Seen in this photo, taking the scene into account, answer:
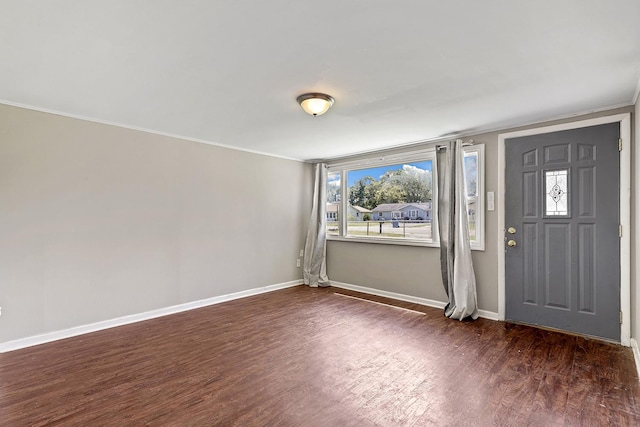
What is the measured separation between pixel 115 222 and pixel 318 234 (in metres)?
3.11

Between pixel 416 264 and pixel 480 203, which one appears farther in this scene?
pixel 416 264

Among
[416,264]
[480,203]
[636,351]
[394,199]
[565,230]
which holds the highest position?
[394,199]

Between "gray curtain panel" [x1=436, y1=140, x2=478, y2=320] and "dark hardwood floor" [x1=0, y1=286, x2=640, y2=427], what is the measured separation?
26cm

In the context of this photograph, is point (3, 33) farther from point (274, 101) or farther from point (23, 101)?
point (274, 101)

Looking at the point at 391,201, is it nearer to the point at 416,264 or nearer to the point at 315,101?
the point at 416,264

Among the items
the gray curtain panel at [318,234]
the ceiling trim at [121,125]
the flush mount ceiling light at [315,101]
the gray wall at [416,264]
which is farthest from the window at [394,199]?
the flush mount ceiling light at [315,101]

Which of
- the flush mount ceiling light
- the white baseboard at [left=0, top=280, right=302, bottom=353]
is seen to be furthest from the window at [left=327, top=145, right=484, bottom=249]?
the flush mount ceiling light

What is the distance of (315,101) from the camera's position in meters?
2.70

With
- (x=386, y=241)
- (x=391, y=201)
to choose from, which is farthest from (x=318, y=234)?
(x=391, y=201)

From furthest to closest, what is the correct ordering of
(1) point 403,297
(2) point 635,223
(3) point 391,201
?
(3) point 391,201, (1) point 403,297, (2) point 635,223

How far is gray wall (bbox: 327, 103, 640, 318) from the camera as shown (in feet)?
12.4

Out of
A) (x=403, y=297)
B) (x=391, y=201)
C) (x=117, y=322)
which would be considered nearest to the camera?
(x=117, y=322)

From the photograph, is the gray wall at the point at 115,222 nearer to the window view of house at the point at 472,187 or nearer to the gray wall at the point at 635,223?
the window view of house at the point at 472,187

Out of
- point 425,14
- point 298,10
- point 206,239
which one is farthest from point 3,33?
point 206,239
